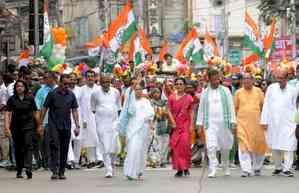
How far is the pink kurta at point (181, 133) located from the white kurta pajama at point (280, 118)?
1.31 m

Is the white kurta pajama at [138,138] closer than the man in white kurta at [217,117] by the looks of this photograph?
Yes

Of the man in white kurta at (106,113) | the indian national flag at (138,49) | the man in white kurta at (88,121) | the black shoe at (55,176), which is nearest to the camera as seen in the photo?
the black shoe at (55,176)

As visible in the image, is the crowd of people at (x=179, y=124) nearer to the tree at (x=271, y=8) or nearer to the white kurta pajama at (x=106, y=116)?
the white kurta pajama at (x=106, y=116)

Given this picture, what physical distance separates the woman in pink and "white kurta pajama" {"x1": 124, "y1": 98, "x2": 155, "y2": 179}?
1.79 ft

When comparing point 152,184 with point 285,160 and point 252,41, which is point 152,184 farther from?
point 252,41

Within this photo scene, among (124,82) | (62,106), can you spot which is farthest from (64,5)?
(62,106)

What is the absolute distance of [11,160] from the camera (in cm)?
1705

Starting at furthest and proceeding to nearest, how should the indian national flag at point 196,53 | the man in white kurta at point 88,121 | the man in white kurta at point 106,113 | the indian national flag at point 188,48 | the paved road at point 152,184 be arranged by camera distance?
1. the indian national flag at point 196,53
2. the indian national flag at point 188,48
3. the man in white kurta at point 88,121
4. the man in white kurta at point 106,113
5. the paved road at point 152,184

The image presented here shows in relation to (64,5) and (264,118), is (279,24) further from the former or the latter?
(264,118)

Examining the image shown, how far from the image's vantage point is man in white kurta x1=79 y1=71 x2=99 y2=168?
17766 millimetres

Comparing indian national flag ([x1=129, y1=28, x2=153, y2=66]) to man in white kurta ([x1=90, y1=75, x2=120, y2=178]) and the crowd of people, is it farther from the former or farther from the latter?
the crowd of people

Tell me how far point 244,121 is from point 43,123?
368 centimetres

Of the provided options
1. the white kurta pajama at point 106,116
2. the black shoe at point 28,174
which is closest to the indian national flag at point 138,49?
the white kurta pajama at point 106,116

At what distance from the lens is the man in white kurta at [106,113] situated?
15.5m
